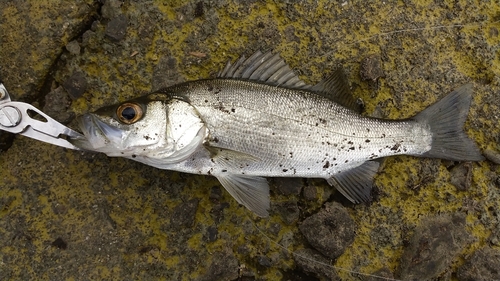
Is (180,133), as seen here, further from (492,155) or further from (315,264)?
(492,155)

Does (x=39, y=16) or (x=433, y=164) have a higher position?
(x=39, y=16)

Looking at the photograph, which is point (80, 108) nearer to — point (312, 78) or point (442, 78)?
point (312, 78)

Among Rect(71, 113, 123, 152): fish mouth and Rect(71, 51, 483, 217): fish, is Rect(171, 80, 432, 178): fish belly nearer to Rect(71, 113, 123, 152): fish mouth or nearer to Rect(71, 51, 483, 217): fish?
Rect(71, 51, 483, 217): fish

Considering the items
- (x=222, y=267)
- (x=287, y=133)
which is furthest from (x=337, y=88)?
(x=222, y=267)

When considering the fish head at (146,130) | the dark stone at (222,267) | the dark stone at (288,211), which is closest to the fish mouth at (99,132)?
the fish head at (146,130)

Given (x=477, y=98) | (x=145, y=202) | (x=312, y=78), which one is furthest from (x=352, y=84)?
(x=145, y=202)

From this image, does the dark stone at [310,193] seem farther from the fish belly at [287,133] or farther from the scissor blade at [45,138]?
the scissor blade at [45,138]
